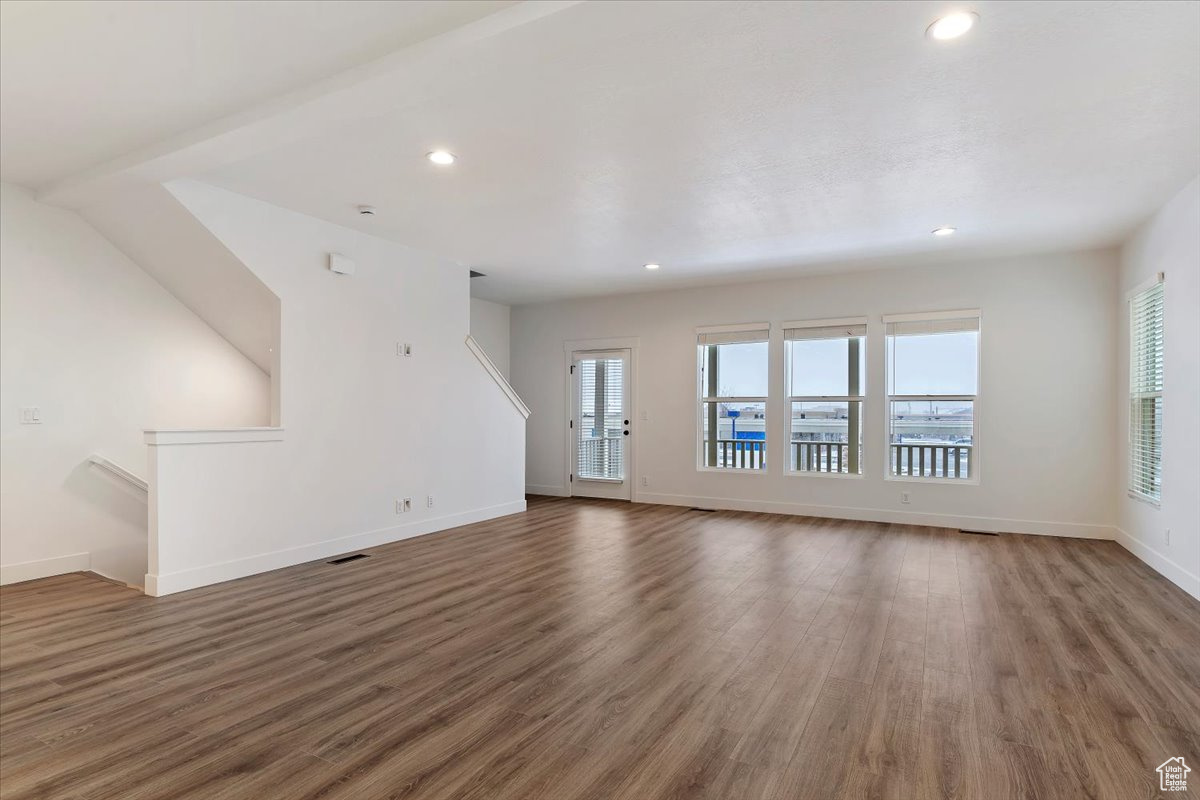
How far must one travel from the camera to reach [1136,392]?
206 inches

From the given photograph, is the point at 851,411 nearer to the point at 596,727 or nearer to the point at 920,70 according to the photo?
the point at 920,70

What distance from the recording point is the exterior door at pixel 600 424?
821 centimetres

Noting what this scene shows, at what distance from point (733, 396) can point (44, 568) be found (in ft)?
21.5

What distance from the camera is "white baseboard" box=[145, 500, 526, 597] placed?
3.97m

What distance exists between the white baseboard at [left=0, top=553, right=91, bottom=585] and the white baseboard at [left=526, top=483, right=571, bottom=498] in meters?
5.10

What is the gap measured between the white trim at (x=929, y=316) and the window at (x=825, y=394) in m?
0.29

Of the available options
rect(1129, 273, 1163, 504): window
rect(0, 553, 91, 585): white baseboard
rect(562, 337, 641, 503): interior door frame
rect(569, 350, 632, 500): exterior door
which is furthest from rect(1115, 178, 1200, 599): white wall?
rect(0, 553, 91, 585): white baseboard

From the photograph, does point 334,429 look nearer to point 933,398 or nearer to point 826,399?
point 826,399

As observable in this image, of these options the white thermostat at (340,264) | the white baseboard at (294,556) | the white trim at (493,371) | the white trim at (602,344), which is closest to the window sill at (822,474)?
the white trim at (602,344)

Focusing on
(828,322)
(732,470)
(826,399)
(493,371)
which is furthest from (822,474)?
(493,371)

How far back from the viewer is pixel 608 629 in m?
3.34

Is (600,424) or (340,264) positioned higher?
(340,264)

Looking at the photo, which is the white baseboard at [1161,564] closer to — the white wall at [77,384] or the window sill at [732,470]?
the window sill at [732,470]

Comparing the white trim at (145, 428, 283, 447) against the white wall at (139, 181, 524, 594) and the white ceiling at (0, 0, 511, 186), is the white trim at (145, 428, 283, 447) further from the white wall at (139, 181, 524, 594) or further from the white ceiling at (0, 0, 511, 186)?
the white ceiling at (0, 0, 511, 186)
